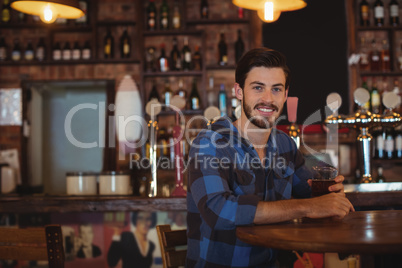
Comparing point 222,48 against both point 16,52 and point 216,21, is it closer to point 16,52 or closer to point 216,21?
point 216,21

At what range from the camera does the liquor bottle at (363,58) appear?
14.6 feet

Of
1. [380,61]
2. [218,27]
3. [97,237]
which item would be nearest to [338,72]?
[380,61]

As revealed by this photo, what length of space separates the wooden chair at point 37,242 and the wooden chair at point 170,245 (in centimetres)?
34

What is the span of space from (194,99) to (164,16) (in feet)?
2.87

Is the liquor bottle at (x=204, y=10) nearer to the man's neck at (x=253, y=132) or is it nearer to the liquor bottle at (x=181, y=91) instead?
the liquor bottle at (x=181, y=91)

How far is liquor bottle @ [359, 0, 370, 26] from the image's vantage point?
439cm

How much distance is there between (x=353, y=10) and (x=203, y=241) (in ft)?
12.2

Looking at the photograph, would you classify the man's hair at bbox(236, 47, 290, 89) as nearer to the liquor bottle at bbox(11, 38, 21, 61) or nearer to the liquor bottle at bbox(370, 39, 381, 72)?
the liquor bottle at bbox(370, 39, 381, 72)

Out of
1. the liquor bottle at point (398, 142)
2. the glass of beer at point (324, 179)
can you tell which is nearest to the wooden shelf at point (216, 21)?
the liquor bottle at point (398, 142)

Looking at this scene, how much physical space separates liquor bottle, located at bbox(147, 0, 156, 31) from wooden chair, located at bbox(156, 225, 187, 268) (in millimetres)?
3152

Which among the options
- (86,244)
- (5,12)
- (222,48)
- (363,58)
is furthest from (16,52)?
(363,58)

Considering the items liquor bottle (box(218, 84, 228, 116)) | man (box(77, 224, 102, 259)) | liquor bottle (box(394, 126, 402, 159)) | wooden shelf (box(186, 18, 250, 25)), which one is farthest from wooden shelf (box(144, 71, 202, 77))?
man (box(77, 224, 102, 259))

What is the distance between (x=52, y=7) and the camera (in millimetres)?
2436

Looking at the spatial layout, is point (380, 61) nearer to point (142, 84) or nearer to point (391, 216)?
point (142, 84)
